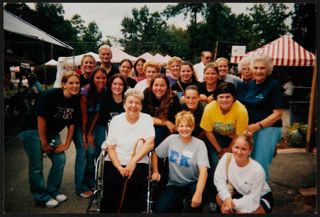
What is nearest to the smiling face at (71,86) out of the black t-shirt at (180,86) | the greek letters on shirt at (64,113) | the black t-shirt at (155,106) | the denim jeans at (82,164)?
the greek letters on shirt at (64,113)

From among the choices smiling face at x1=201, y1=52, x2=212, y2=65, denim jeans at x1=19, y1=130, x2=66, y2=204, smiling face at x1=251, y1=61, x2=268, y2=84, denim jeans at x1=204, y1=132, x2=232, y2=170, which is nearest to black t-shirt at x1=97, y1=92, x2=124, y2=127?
denim jeans at x1=19, y1=130, x2=66, y2=204

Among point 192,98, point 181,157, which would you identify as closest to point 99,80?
point 192,98

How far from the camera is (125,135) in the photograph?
3.13 metres

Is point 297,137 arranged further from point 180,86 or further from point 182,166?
A: point 182,166

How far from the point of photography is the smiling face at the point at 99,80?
3.68 meters

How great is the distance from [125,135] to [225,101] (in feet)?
3.96

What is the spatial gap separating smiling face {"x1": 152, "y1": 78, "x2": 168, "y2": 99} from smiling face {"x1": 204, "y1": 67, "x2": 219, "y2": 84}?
1.98 ft

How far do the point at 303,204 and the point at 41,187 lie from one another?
3.36 m

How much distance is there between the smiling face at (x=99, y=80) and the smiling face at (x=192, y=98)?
112cm

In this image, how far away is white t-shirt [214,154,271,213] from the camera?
2.88m

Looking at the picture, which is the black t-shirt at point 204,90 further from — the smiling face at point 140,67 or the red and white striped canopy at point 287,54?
the red and white striped canopy at point 287,54

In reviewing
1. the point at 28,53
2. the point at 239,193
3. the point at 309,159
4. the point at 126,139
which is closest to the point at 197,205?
the point at 239,193

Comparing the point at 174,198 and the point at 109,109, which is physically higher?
the point at 109,109

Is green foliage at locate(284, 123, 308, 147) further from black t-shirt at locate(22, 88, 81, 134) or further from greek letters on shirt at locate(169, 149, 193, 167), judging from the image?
black t-shirt at locate(22, 88, 81, 134)
